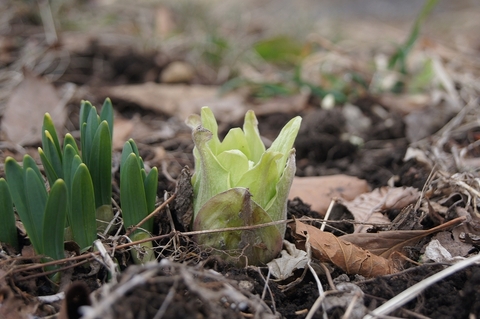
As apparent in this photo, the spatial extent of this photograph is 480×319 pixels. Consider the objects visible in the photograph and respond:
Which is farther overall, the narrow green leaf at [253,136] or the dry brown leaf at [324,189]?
the dry brown leaf at [324,189]

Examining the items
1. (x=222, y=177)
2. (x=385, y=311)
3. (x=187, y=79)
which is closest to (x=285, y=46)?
(x=187, y=79)

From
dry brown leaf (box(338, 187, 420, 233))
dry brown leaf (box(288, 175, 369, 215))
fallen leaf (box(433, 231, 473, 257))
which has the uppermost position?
fallen leaf (box(433, 231, 473, 257))

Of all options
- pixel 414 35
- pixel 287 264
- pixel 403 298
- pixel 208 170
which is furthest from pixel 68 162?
pixel 414 35

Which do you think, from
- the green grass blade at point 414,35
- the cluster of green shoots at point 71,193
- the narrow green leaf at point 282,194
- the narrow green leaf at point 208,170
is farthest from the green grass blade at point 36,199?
the green grass blade at point 414,35

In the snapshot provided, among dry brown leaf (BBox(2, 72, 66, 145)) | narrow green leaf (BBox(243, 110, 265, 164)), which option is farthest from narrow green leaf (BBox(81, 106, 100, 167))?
dry brown leaf (BBox(2, 72, 66, 145))

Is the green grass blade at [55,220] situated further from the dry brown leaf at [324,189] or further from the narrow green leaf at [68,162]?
the dry brown leaf at [324,189]

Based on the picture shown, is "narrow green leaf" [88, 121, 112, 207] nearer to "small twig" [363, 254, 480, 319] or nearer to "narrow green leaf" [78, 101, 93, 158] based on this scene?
"narrow green leaf" [78, 101, 93, 158]

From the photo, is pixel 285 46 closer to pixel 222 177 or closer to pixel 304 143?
pixel 304 143
